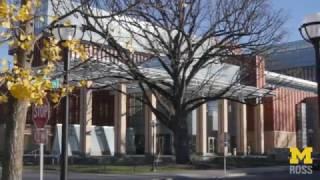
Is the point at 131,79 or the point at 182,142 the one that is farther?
the point at 182,142

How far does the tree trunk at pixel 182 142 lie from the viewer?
41.2 m

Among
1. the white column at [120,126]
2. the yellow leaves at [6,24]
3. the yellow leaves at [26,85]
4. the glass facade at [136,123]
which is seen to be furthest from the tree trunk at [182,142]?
the yellow leaves at [6,24]

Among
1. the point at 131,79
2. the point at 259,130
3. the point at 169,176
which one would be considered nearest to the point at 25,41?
the point at 169,176

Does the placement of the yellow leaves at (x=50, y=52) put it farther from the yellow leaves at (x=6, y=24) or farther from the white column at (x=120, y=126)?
the white column at (x=120, y=126)

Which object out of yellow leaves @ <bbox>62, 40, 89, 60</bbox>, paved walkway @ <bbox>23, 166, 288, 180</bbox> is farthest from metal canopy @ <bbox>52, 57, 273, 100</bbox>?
yellow leaves @ <bbox>62, 40, 89, 60</bbox>

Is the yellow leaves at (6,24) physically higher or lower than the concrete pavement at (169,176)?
higher

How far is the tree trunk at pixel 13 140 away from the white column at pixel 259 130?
70.8 meters

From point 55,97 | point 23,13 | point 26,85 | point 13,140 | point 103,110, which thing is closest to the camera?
point 23,13

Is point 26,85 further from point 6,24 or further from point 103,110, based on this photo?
point 103,110

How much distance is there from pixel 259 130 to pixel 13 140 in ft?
235

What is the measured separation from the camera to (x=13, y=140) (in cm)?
761

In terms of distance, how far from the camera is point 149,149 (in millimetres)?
65875

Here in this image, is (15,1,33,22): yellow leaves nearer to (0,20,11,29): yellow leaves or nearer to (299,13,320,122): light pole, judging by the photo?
(0,20,11,29): yellow leaves

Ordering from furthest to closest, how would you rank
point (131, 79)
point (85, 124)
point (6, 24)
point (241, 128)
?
point (241, 128) → point (85, 124) → point (131, 79) → point (6, 24)
